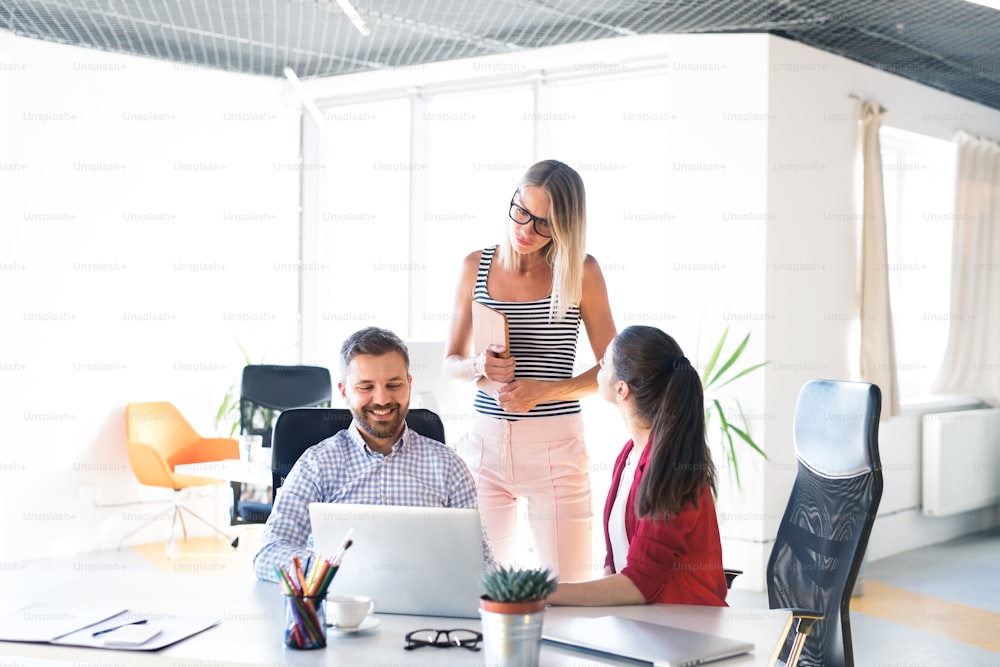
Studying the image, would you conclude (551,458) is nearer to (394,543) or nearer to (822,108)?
(394,543)

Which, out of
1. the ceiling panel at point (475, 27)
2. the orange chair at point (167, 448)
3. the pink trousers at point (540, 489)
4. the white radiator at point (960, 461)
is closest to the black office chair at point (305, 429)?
the pink trousers at point (540, 489)

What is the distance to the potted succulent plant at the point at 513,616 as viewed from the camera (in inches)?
73.0

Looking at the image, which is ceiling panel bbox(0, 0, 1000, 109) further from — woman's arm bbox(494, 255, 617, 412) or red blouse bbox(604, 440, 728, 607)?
red blouse bbox(604, 440, 728, 607)

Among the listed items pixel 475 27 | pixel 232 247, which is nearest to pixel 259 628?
pixel 475 27

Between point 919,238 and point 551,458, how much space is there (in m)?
5.88

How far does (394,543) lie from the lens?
2.15 meters

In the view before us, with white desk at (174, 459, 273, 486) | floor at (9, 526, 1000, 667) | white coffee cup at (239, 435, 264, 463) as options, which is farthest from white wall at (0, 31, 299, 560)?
white coffee cup at (239, 435, 264, 463)

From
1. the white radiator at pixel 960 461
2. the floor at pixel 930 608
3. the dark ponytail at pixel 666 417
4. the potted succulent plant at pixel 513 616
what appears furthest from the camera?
the white radiator at pixel 960 461

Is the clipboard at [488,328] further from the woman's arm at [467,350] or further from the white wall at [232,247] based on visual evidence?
the white wall at [232,247]

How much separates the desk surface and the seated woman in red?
58mm

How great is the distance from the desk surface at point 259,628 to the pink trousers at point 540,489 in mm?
790

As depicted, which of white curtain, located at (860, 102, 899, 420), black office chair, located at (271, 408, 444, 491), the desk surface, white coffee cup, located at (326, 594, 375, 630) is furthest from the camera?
white curtain, located at (860, 102, 899, 420)

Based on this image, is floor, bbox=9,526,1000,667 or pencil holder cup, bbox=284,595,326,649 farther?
floor, bbox=9,526,1000,667

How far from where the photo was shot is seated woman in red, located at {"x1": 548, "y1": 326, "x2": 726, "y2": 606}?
2330 millimetres
